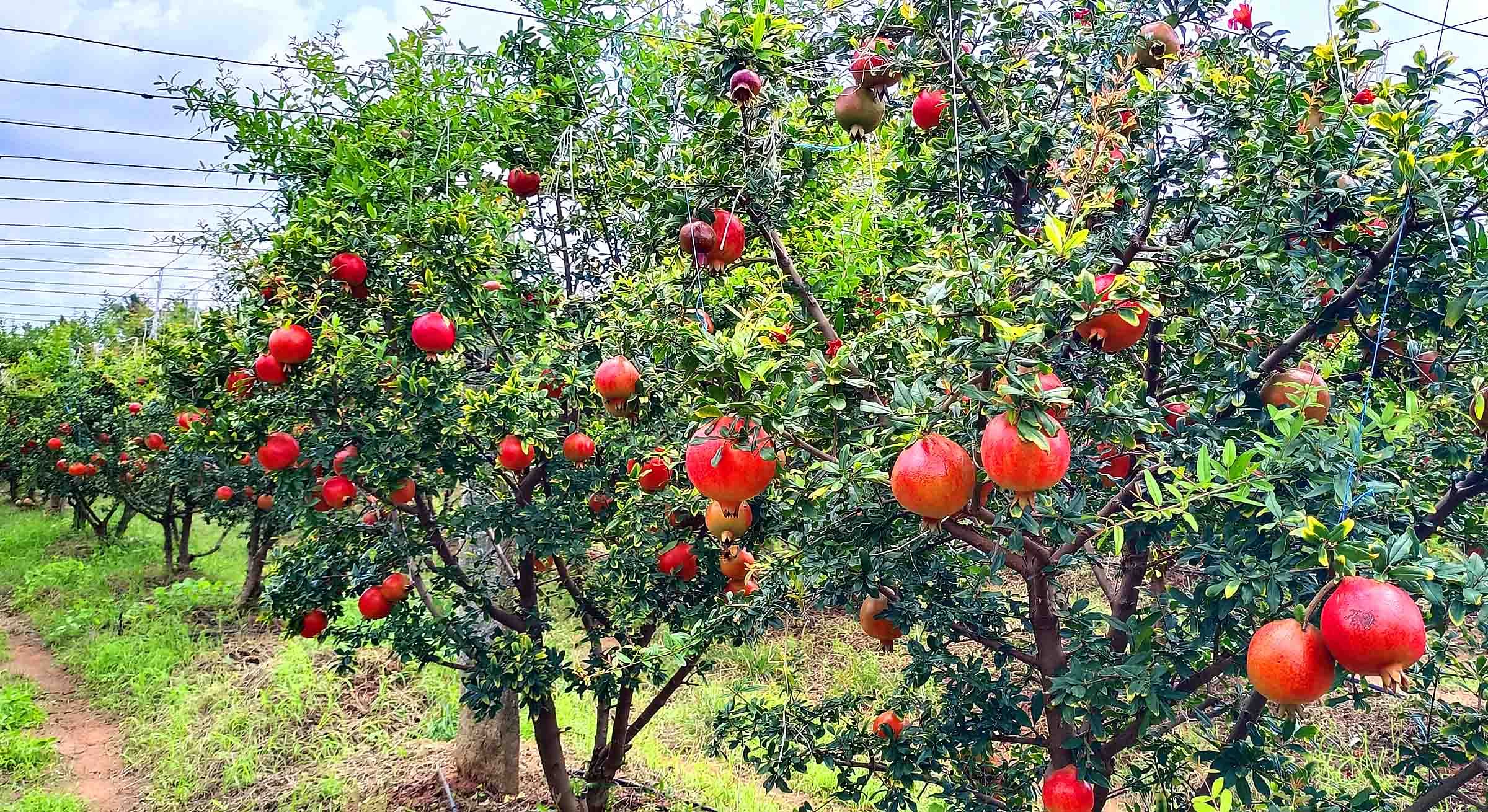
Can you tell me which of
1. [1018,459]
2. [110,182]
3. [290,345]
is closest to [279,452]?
[290,345]

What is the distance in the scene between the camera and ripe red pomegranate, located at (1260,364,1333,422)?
1.43m

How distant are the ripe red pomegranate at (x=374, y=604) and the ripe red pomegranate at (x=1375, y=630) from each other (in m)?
2.89

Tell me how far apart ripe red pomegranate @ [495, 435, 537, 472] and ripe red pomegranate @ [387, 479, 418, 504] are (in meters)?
0.35

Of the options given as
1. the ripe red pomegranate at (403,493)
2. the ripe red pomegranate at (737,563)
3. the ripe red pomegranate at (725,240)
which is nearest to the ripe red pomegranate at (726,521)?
the ripe red pomegranate at (737,563)

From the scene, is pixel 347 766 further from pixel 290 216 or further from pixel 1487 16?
pixel 1487 16

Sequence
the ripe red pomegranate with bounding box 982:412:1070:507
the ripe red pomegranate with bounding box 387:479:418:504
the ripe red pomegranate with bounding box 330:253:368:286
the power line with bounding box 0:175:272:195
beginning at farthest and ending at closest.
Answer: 1. the power line with bounding box 0:175:272:195
2. the ripe red pomegranate with bounding box 387:479:418:504
3. the ripe red pomegranate with bounding box 330:253:368:286
4. the ripe red pomegranate with bounding box 982:412:1070:507

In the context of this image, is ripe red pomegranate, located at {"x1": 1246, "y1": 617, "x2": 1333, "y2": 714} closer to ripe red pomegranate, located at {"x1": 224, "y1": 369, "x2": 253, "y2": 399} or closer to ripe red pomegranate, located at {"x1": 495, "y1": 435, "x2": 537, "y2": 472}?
ripe red pomegranate, located at {"x1": 495, "y1": 435, "x2": 537, "y2": 472}

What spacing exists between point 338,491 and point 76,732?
485 centimetres

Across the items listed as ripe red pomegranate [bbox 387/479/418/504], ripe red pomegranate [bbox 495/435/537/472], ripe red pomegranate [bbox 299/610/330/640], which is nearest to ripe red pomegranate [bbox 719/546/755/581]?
ripe red pomegranate [bbox 495/435/537/472]

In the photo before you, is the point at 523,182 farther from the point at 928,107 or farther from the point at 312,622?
the point at 312,622

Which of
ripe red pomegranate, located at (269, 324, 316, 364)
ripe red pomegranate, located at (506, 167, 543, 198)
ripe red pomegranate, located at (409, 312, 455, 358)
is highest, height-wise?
ripe red pomegranate, located at (506, 167, 543, 198)

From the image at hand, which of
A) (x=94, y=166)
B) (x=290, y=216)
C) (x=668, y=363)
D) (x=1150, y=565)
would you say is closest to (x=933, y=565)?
(x=1150, y=565)

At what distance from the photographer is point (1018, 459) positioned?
3.85 feet

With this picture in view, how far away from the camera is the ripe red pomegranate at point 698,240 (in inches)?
72.4
